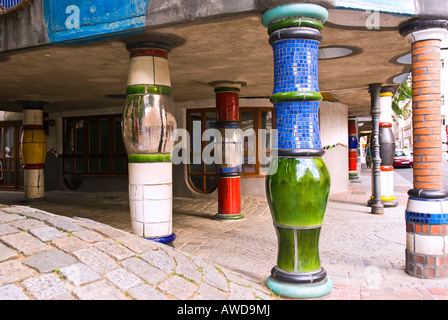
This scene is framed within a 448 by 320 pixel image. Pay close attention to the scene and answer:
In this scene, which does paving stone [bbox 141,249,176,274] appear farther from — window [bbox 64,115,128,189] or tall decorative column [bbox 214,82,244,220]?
window [bbox 64,115,128,189]

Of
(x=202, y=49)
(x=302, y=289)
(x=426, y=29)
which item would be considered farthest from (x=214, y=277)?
(x=426, y=29)

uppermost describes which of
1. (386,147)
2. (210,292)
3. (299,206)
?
(386,147)

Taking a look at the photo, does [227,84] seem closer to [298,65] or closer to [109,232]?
[298,65]

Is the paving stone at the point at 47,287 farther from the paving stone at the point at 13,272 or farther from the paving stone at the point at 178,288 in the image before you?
the paving stone at the point at 178,288

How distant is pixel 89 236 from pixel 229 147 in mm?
3955

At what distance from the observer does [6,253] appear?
289 centimetres

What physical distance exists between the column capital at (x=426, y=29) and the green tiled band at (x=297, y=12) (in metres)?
1.21

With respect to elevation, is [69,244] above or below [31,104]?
below

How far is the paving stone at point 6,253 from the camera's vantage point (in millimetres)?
2824

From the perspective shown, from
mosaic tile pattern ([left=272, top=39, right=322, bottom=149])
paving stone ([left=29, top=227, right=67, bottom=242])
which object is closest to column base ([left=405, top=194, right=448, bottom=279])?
mosaic tile pattern ([left=272, top=39, right=322, bottom=149])

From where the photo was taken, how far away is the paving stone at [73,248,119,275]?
2861mm

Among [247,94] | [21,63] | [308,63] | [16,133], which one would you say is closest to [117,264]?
[308,63]

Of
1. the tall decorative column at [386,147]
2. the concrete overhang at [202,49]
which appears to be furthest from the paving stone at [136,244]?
the tall decorative column at [386,147]

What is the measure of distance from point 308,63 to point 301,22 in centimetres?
35
